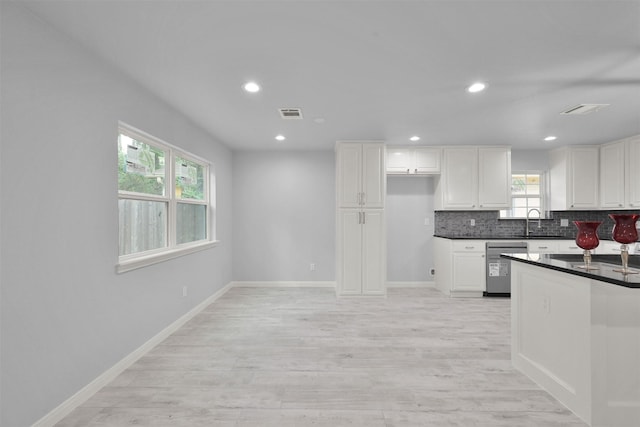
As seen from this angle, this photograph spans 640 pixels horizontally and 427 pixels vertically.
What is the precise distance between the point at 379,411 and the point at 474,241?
3.61 metres

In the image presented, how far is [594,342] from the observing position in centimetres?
190

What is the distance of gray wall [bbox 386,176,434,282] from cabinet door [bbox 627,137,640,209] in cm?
281

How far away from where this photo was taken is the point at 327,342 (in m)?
3.18

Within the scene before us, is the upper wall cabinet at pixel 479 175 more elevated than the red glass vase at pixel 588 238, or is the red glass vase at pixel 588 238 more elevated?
the upper wall cabinet at pixel 479 175

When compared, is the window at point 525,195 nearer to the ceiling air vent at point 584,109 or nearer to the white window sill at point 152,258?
the ceiling air vent at point 584,109

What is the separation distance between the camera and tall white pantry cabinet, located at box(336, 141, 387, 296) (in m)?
4.85

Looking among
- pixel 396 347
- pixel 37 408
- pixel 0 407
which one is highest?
pixel 0 407

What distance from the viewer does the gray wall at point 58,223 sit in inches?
66.4

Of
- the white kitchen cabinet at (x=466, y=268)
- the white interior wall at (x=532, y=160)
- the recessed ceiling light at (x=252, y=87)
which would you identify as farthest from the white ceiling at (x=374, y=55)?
the white kitchen cabinet at (x=466, y=268)

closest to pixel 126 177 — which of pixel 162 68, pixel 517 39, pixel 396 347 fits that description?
pixel 162 68

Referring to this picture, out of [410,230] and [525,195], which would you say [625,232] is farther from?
[525,195]

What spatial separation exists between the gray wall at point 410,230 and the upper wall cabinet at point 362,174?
82 cm

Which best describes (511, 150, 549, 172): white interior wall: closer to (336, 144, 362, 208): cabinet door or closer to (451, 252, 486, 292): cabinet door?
(451, 252, 486, 292): cabinet door

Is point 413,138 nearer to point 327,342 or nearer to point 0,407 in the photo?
point 327,342
